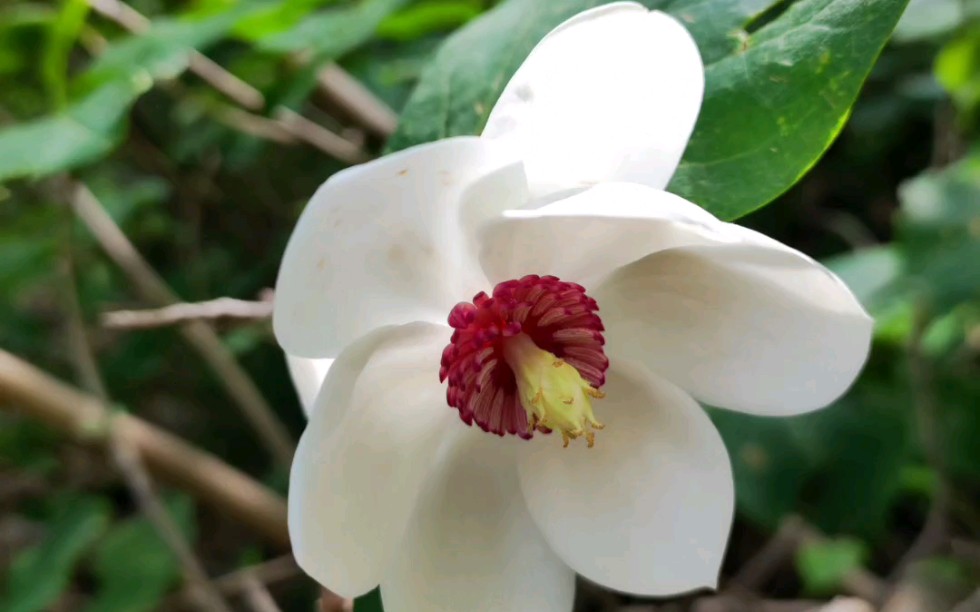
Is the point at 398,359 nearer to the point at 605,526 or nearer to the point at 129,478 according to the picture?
the point at 605,526

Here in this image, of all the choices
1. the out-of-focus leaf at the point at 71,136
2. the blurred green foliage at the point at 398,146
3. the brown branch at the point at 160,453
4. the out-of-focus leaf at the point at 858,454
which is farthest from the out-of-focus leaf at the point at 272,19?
the out-of-focus leaf at the point at 858,454

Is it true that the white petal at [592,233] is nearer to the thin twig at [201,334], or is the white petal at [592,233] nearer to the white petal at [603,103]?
the white petal at [603,103]

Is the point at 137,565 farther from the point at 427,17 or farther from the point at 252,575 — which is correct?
the point at 427,17

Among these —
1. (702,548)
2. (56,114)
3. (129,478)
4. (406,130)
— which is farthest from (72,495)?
(702,548)

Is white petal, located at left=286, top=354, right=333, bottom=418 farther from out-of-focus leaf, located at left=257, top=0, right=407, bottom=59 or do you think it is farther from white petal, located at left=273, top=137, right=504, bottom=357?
out-of-focus leaf, located at left=257, top=0, right=407, bottom=59

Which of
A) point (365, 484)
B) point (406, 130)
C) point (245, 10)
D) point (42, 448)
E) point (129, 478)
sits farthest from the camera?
point (42, 448)

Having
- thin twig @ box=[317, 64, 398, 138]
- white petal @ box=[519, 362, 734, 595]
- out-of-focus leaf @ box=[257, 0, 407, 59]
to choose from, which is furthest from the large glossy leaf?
thin twig @ box=[317, 64, 398, 138]
